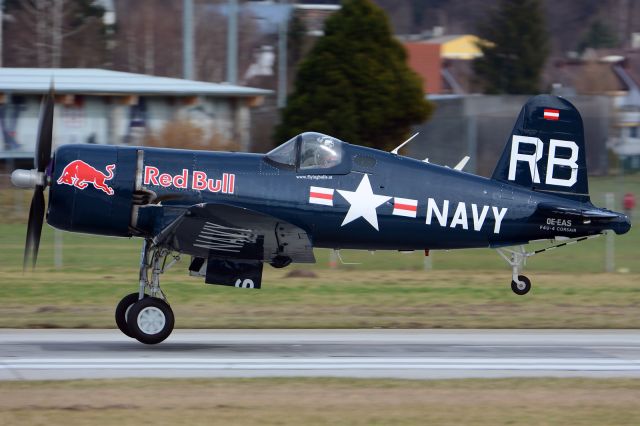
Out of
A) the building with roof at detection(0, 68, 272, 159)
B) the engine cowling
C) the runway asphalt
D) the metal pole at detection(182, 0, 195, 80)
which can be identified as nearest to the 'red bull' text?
the engine cowling

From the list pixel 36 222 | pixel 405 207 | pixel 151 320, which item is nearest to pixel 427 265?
pixel 405 207

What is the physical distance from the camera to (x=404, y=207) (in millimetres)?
13422

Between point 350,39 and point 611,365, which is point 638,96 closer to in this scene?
point 350,39

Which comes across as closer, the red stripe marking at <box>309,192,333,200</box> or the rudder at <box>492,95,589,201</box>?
the red stripe marking at <box>309,192,333,200</box>

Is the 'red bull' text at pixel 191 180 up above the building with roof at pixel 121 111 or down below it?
below

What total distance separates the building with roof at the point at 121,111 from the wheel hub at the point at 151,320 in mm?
18963

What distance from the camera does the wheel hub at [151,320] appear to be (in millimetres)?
12742

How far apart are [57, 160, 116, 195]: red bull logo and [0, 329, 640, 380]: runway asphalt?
1.87 m

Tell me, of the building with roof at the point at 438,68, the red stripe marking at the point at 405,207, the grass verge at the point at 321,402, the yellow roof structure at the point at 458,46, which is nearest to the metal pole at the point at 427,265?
the red stripe marking at the point at 405,207

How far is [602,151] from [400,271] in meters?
22.8

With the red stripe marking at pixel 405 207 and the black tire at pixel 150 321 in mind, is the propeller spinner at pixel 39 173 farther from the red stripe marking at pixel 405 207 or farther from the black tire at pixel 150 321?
the red stripe marking at pixel 405 207

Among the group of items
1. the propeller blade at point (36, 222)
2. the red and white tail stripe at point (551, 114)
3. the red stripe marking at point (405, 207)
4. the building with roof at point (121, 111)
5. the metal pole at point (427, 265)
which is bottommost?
the metal pole at point (427, 265)

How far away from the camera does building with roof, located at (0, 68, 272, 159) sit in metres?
33.5

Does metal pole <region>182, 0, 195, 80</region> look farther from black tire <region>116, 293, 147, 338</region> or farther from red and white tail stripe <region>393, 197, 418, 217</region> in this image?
red and white tail stripe <region>393, 197, 418, 217</region>
